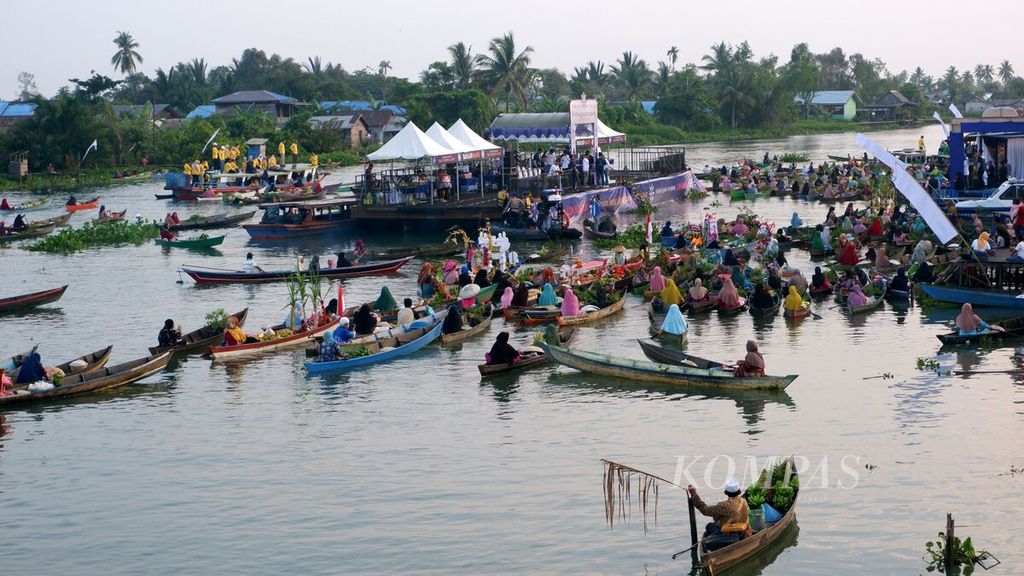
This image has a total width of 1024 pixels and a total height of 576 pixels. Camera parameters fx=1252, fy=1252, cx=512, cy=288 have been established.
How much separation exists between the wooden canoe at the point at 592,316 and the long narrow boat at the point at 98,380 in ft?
29.2

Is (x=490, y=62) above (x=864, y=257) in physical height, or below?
above

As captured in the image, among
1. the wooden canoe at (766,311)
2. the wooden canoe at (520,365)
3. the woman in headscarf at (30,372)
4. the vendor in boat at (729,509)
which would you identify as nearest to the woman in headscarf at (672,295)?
the wooden canoe at (766,311)

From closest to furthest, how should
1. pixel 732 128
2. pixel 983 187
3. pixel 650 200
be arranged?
pixel 983 187 → pixel 650 200 → pixel 732 128


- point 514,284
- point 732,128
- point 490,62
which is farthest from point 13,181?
point 732,128

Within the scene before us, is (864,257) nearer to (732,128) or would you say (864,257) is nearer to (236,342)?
(236,342)

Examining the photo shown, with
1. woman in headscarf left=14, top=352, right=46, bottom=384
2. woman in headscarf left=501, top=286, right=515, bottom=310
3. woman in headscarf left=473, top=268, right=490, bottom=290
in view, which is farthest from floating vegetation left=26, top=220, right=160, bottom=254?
woman in headscarf left=14, top=352, right=46, bottom=384

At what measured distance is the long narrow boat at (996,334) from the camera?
2517 centimetres

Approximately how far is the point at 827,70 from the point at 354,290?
552 feet

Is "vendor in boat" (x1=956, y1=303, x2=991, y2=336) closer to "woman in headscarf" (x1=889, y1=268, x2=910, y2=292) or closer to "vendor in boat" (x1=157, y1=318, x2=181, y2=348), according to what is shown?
"woman in headscarf" (x1=889, y1=268, x2=910, y2=292)

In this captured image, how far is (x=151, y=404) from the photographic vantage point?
950 inches

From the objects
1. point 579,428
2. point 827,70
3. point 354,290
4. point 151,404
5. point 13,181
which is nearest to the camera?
point 579,428

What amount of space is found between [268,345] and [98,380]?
3.96 m

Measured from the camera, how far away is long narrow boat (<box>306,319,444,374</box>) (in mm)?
25609

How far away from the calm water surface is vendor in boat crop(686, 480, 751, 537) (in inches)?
28.5
